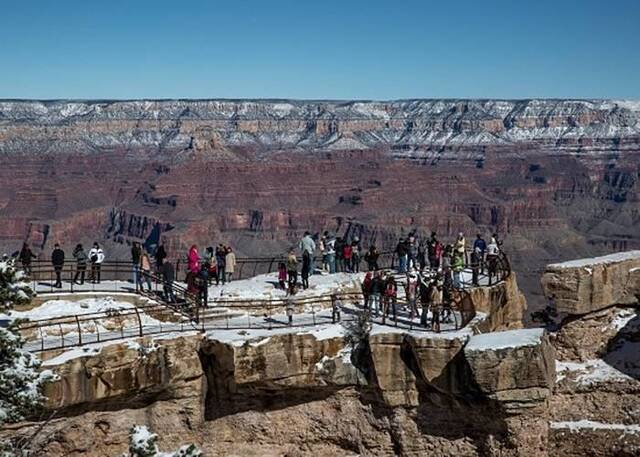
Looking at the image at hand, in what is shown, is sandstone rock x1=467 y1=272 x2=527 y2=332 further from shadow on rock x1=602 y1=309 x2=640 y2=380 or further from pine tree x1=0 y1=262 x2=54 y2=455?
pine tree x1=0 y1=262 x2=54 y2=455

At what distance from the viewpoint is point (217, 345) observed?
2403cm

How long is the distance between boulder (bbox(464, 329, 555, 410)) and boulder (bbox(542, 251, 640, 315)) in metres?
4.16

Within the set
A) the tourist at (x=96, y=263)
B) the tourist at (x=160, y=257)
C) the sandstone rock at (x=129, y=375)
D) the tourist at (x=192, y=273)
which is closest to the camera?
the sandstone rock at (x=129, y=375)

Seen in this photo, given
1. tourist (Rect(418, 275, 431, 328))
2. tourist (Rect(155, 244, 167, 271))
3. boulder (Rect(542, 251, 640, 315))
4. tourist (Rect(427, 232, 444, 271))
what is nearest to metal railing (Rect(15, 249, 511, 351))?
tourist (Rect(418, 275, 431, 328))

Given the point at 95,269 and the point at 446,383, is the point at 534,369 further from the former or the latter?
the point at 95,269

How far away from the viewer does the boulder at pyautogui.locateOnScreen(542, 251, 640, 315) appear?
26469mm

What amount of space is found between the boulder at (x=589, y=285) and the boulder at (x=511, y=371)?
4.16 meters

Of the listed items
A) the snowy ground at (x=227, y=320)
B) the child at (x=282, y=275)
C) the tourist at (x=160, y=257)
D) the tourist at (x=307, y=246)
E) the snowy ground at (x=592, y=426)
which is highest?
the tourist at (x=307, y=246)

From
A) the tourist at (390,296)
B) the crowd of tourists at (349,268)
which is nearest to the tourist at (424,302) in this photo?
the crowd of tourists at (349,268)

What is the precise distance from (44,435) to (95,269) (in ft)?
27.6

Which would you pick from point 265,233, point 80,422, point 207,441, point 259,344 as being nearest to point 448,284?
point 259,344

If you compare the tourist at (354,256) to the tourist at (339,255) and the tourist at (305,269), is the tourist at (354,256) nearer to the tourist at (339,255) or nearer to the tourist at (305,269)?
the tourist at (339,255)

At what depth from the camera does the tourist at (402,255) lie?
107ft

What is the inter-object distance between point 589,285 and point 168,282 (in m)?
11.3
